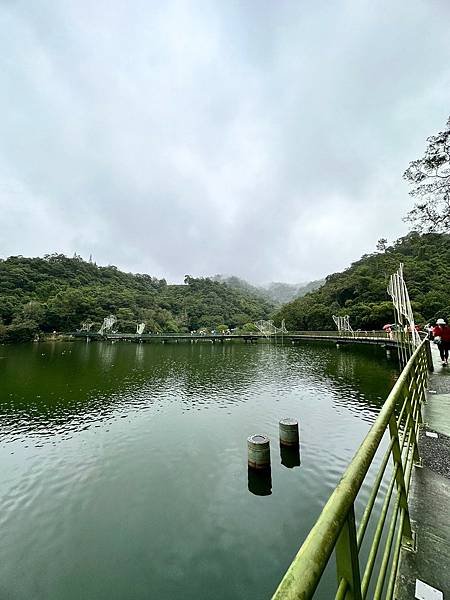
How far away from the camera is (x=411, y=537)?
208cm

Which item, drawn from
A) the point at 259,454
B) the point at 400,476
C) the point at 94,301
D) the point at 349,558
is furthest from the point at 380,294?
the point at 94,301

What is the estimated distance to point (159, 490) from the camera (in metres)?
5.65

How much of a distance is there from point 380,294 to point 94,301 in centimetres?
4753

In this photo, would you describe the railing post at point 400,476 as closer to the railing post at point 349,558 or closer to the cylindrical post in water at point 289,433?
the railing post at point 349,558

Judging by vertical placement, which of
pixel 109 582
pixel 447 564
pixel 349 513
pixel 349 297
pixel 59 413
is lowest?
pixel 109 582

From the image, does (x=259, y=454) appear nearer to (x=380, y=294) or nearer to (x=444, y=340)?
(x=444, y=340)

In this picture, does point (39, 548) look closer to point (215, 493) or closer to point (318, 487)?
point (215, 493)

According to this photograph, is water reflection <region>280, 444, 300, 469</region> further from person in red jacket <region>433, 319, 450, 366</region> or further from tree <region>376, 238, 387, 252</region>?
tree <region>376, 238, 387, 252</region>

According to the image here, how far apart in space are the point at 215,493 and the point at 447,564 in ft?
14.2

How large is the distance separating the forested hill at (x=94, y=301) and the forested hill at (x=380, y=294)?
19.7 meters

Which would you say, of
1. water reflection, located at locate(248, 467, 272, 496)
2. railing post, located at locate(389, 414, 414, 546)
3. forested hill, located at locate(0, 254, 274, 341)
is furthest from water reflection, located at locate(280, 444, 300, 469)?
forested hill, located at locate(0, 254, 274, 341)

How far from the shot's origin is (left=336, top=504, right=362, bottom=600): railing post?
0.97 metres

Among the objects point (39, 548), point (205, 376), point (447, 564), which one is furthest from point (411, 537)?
point (205, 376)

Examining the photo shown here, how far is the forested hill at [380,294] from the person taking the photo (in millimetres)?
32875
